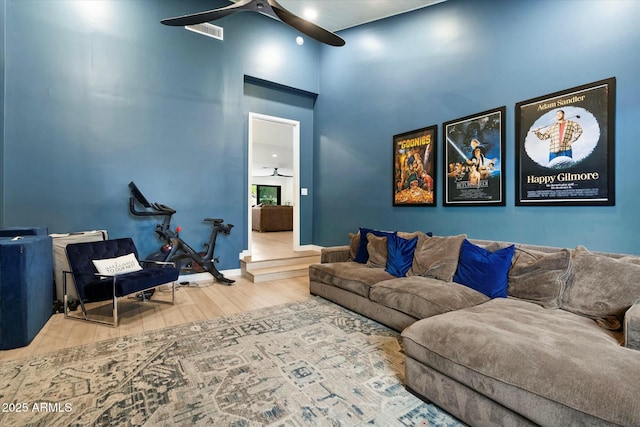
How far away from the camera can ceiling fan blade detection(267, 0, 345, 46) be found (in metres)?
2.68

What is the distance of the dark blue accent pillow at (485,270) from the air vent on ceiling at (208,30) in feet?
15.4

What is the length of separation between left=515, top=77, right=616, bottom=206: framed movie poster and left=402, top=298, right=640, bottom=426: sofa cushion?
1.30 m

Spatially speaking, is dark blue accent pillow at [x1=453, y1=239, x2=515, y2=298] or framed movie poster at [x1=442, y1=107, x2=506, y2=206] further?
framed movie poster at [x1=442, y1=107, x2=506, y2=206]

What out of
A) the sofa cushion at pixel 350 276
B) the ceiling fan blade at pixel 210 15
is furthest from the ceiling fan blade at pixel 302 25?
the sofa cushion at pixel 350 276

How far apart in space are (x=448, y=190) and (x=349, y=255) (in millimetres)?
1517

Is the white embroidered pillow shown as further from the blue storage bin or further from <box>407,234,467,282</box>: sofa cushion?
<box>407,234,467,282</box>: sofa cushion

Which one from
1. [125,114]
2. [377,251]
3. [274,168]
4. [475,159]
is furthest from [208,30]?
[274,168]

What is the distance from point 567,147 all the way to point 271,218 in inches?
325

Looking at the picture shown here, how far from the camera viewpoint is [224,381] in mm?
1851

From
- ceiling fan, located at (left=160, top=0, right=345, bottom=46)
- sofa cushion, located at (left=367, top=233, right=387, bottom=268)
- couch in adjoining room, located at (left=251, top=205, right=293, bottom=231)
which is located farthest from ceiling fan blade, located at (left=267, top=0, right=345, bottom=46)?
couch in adjoining room, located at (left=251, top=205, right=293, bottom=231)

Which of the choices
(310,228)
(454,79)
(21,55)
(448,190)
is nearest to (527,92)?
(454,79)

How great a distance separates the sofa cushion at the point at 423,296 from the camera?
228 cm

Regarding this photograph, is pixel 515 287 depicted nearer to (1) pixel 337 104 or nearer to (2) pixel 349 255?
(2) pixel 349 255

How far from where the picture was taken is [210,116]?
14.8 feet
